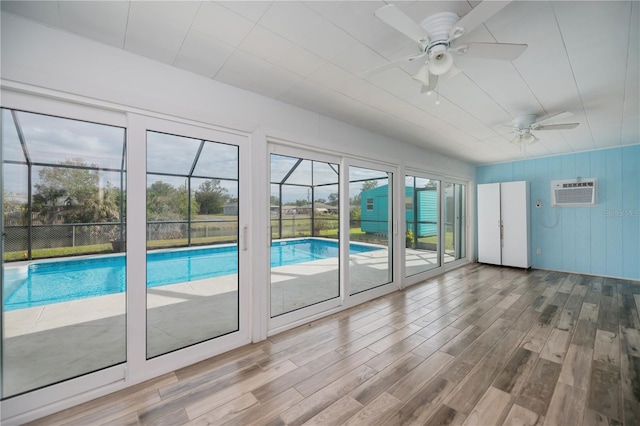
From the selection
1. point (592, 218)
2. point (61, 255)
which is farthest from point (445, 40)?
point (592, 218)

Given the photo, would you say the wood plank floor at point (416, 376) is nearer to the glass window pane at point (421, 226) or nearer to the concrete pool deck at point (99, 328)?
the concrete pool deck at point (99, 328)

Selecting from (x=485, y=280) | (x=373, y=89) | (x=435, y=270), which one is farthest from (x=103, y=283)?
(x=485, y=280)

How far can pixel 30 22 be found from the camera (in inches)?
64.1

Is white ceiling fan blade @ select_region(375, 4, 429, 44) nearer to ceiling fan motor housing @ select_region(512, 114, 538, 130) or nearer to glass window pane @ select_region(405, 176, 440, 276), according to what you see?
ceiling fan motor housing @ select_region(512, 114, 538, 130)

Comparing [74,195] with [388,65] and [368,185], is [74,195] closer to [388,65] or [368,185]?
[388,65]

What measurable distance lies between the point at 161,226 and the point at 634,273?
768 centimetres

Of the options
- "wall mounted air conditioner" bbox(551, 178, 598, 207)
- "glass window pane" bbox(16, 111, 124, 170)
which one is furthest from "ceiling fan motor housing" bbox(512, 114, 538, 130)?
"glass window pane" bbox(16, 111, 124, 170)

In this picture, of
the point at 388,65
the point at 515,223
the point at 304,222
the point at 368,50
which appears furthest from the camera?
the point at 515,223

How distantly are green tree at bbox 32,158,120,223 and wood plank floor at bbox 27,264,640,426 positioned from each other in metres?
1.33

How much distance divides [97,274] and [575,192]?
25.7ft

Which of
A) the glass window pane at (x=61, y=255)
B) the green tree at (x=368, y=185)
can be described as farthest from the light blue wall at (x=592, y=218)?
the glass window pane at (x=61, y=255)

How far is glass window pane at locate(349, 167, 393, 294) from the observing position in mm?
3850

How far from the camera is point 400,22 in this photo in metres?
1.40

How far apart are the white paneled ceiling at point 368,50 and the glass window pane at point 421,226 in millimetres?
1852
